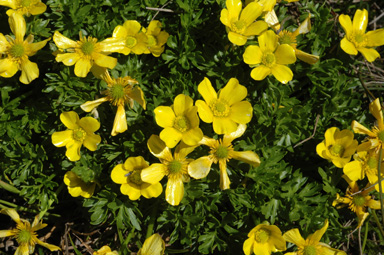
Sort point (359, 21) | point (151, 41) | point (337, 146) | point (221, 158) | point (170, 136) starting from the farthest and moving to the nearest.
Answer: point (359, 21) < point (151, 41) < point (337, 146) < point (221, 158) < point (170, 136)

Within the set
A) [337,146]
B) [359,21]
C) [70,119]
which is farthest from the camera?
[359,21]

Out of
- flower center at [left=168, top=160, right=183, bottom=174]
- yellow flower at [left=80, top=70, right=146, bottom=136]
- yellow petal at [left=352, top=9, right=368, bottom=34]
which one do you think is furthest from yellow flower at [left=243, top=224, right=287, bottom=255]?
yellow petal at [left=352, top=9, right=368, bottom=34]

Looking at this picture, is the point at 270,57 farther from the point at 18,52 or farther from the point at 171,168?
the point at 18,52

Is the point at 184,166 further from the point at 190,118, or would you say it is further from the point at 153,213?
the point at 153,213

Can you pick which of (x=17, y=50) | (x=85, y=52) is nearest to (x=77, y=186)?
(x=85, y=52)

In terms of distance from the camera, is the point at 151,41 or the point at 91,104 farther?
the point at 151,41

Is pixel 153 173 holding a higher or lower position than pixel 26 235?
higher
